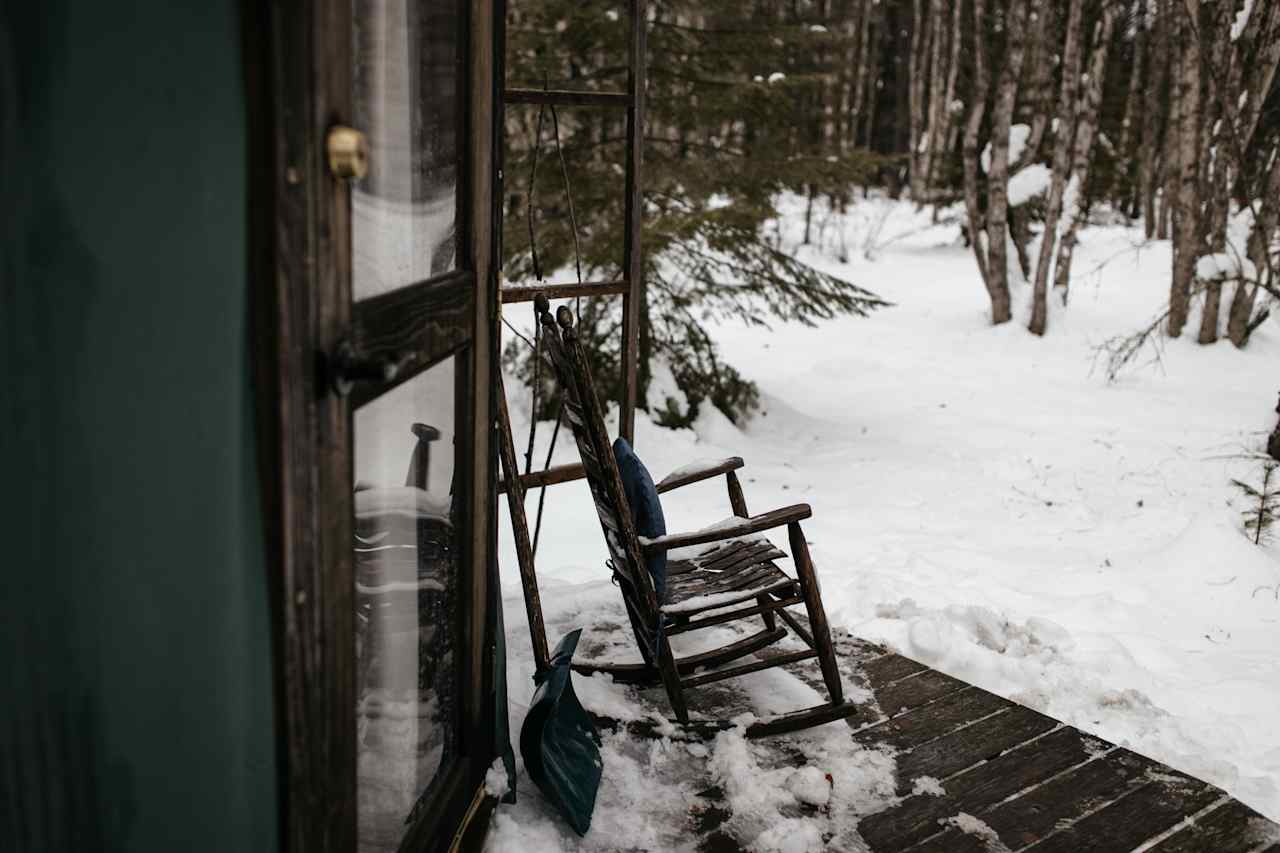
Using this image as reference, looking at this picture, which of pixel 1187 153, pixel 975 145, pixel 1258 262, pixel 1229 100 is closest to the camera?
pixel 1229 100

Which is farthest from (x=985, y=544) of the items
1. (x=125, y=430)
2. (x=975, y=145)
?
(x=975, y=145)

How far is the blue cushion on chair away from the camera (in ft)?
10.5

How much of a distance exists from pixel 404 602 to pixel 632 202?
94.1 inches

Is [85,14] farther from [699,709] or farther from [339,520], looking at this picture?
[699,709]

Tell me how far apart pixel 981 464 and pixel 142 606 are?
730 centimetres

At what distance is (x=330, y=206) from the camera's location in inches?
56.5

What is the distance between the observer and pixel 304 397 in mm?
1421

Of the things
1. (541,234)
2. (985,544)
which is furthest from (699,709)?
(541,234)

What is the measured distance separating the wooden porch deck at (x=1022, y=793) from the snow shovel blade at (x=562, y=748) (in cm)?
33

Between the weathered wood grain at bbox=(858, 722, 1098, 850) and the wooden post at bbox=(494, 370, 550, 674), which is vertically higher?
the wooden post at bbox=(494, 370, 550, 674)

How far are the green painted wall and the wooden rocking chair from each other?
1746 millimetres

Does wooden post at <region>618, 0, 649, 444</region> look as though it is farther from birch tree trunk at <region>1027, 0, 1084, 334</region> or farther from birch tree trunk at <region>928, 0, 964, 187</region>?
birch tree trunk at <region>928, 0, 964, 187</region>

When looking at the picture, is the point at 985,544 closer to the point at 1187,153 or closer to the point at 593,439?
the point at 593,439

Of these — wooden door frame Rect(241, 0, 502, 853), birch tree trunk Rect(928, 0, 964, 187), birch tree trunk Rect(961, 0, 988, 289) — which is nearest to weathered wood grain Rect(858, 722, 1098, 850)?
wooden door frame Rect(241, 0, 502, 853)
